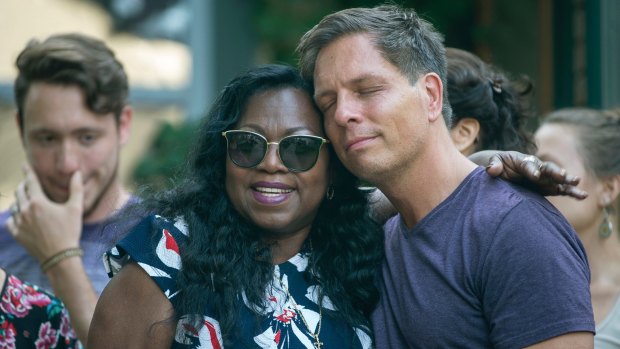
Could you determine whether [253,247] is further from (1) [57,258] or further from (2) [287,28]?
(2) [287,28]

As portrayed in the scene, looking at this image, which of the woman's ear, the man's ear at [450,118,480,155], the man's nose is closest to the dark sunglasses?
the man's ear at [450,118,480,155]

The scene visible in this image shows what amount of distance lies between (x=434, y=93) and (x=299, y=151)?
1.59 ft

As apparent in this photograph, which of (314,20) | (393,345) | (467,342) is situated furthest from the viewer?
(314,20)

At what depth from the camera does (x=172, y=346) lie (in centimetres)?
264

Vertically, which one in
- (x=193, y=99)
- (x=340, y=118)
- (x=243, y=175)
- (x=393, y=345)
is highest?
(x=340, y=118)

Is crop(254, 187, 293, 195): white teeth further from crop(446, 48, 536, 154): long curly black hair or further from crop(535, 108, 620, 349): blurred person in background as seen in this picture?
crop(535, 108, 620, 349): blurred person in background

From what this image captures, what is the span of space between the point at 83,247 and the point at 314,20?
14.3ft

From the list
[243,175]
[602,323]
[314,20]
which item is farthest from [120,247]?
[314,20]

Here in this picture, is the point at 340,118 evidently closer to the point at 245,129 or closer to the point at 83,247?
the point at 245,129

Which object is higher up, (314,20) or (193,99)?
(314,20)

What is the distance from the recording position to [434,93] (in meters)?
2.79

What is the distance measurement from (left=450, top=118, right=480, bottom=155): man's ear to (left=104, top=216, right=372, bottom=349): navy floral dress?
0.90 metres

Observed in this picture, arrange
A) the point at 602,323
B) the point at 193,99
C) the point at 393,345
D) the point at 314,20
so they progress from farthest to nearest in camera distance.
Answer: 1. the point at 193,99
2. the point at 314,20
3. the point at 602,323
4. the point at 393,345

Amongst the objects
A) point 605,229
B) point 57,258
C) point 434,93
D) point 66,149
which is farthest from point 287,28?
point 434,93
